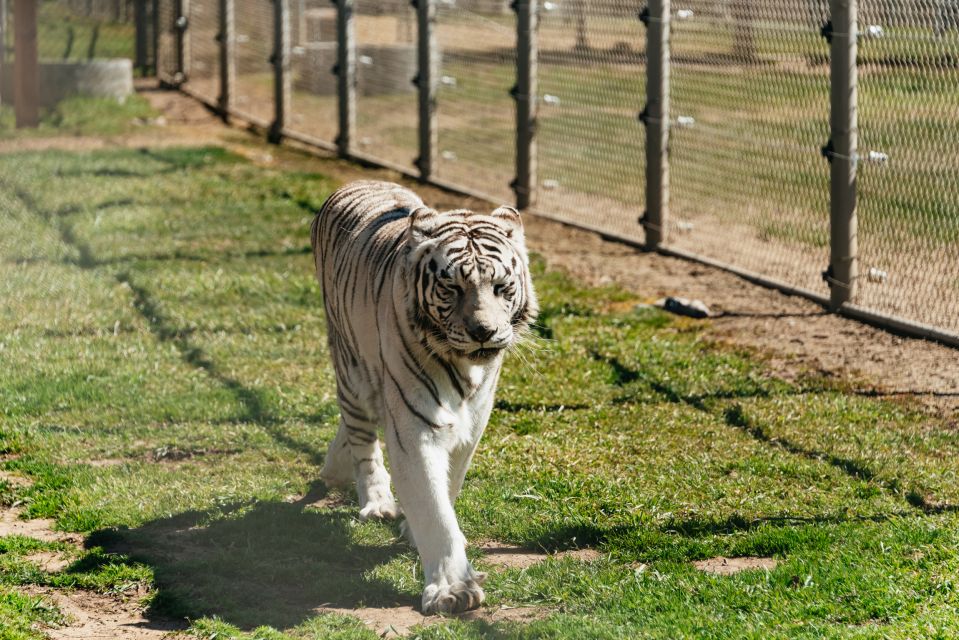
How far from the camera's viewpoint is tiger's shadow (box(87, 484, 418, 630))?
4215mm

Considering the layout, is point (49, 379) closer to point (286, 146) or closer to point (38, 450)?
point (38, 450)

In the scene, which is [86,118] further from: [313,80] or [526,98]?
[526,98]

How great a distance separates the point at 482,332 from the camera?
13.3ft

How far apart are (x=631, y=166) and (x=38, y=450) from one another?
6725 mm

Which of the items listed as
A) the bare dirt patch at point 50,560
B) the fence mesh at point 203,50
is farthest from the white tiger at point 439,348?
the fence mesh at point 203,50

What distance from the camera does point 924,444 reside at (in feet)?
18.2

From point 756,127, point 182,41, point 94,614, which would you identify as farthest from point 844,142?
point 182,41

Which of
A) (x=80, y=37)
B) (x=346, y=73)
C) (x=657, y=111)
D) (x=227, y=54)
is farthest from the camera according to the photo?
(x=80, y=37)

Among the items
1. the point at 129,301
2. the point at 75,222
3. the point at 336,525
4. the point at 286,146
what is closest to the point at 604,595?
the point at 336,525

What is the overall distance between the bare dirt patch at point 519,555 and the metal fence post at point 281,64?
10.5 metres

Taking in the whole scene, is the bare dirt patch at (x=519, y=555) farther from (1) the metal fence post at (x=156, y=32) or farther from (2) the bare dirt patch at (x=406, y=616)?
(1) the metal fence post at (x=156, y=32)

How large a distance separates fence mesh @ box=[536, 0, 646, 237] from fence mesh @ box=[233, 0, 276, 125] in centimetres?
564

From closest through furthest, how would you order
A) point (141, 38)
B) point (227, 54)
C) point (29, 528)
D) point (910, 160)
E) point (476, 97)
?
point (29, 528)
point (910, 160)
point (476, 97)
point (227, 54)
point (141, 38)

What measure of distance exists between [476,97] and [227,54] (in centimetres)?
456
